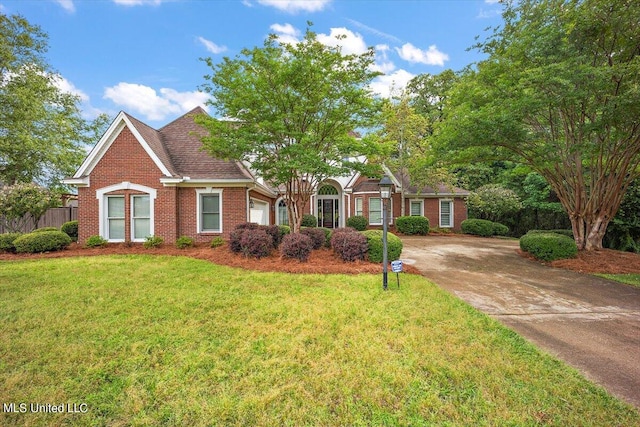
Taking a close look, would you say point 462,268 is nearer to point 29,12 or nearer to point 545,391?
point 545,391

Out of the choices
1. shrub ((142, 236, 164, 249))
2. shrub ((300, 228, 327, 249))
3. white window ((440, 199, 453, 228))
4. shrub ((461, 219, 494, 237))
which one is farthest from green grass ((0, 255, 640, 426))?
white window ((440, 199, 453, 228))

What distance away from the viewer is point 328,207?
811 inches

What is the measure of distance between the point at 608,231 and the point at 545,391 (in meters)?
15.9

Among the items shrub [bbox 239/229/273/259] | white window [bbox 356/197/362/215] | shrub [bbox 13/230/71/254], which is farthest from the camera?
white window [bbox 356/197/362/215]

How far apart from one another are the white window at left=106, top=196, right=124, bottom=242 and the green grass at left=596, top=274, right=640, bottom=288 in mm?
16288

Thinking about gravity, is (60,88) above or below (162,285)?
above

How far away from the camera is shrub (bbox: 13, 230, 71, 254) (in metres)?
9.77

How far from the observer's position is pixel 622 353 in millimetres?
3525

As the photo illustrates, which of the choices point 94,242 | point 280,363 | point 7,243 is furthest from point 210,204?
point 280,363

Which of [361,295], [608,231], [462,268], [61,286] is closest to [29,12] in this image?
[61,286]

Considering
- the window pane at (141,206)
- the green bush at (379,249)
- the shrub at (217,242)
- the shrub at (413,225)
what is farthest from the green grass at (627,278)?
the window pane at (141,206)

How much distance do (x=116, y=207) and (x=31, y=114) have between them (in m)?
11.7

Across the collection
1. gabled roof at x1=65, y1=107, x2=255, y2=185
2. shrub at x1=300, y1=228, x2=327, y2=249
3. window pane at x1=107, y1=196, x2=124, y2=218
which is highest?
gabled roof at x1=65, y1=107, x2=255, y2=185

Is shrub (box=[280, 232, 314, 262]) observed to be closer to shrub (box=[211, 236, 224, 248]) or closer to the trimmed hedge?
shrub (box=[211, 236, 224, 248])
